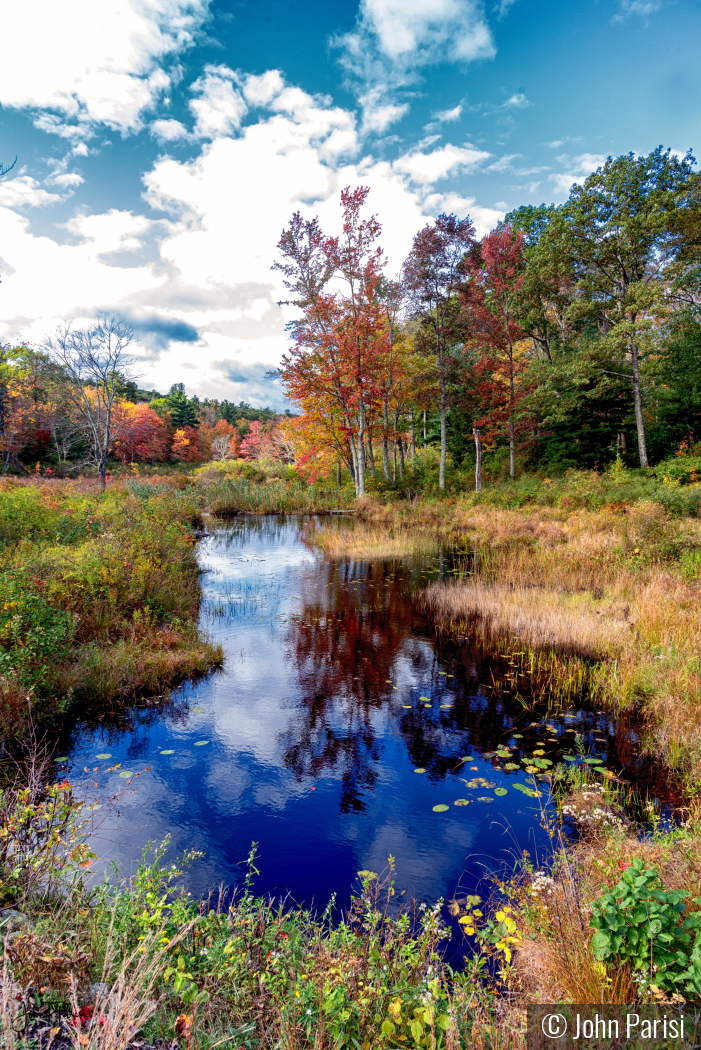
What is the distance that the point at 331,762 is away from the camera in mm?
5160

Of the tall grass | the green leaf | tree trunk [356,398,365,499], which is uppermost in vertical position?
tree trunk [356,398,365,499]

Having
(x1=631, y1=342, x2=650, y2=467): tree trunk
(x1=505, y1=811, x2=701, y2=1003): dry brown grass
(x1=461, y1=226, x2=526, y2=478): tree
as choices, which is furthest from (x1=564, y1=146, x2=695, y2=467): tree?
(x1=505, y1=811, x2=701, y2=1003): dry brown grass

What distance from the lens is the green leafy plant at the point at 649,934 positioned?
1.86m

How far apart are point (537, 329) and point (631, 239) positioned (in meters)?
7.86

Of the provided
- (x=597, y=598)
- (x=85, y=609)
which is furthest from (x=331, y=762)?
(x=597, y=598)

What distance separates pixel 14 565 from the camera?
6.43 meters

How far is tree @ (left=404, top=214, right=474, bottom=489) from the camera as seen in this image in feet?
71.9

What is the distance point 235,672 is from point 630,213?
930 inches

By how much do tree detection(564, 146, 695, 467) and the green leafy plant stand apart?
21077 millimetres

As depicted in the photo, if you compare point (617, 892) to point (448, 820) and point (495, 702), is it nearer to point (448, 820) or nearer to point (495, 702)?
point (448, 820)

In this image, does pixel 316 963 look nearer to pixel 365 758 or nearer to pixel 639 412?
pixel 365 758

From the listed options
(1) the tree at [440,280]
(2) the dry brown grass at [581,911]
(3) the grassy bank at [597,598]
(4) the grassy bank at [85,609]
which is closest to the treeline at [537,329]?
(1) the tree at [440,280]

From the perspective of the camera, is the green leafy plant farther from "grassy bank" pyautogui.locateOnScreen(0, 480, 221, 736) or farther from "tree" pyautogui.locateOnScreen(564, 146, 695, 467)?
"tree" pyautogui.locateOnScreen(564, 146, 695, 467)

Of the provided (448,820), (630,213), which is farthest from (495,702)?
(630,213)
